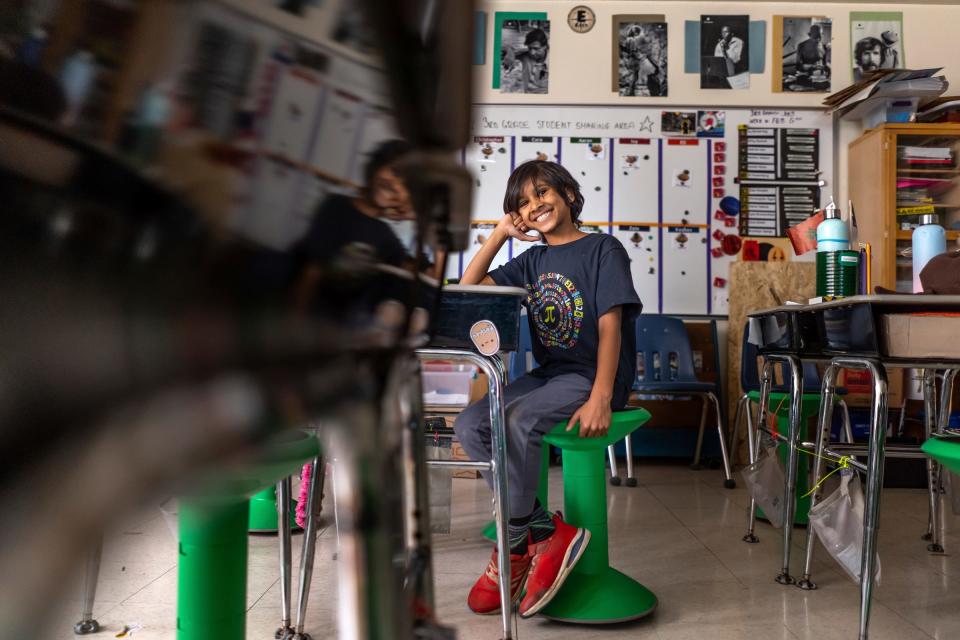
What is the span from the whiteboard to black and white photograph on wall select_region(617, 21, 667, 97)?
4.3 inches

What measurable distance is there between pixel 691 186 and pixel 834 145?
807 mm

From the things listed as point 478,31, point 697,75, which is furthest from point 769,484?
point 697,75

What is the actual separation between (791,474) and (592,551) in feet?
2.02

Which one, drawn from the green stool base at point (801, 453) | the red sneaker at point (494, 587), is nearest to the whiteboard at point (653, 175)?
the green stool base at point (801, 453)

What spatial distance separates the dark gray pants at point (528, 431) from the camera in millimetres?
1600

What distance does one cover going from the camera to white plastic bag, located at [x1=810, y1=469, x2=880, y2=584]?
5.03 feet

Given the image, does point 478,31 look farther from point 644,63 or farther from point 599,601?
point 644,63

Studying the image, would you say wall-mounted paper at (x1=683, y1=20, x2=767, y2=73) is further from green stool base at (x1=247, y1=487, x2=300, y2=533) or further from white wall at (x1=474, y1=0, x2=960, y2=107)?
green stool base at (x1=247, y1=487, x2=300, y2=533)

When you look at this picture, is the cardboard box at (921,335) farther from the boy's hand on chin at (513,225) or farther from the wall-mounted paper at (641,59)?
the wall-mounted paper at (641,59)

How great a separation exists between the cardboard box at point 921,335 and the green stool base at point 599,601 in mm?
716

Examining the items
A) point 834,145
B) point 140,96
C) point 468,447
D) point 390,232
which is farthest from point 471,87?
point 834,145

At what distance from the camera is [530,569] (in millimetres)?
1588

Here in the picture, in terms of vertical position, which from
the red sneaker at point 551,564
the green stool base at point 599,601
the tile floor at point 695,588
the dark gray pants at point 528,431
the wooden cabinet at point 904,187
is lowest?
the tile floor at point 695,588

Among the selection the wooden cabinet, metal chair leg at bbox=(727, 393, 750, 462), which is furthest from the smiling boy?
the wooden cabinet
